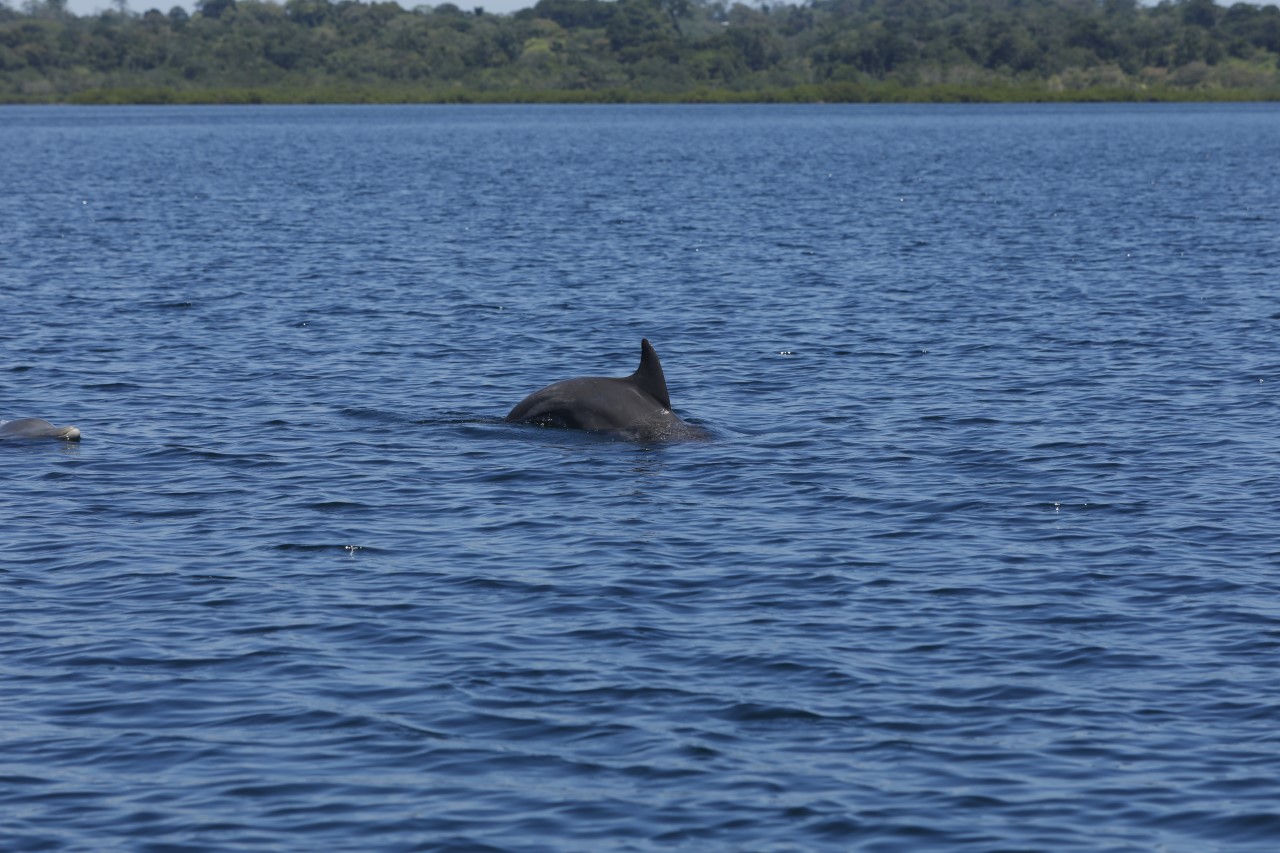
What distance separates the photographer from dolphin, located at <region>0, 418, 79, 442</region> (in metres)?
24.8

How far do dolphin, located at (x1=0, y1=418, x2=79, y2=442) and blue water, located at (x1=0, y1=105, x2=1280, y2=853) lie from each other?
23 cm

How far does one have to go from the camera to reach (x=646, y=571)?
60.6 feet

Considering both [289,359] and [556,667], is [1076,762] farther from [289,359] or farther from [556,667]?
[289,359]

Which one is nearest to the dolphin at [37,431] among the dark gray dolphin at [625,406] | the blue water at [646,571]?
the blue water at [646,571]

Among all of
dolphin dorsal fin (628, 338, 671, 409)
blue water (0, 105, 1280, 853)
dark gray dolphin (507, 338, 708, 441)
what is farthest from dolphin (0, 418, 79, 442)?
dolphin dorsal fin (628, 338, 671, 409)

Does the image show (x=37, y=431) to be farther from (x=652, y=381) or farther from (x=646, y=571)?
(x=646, y=571)

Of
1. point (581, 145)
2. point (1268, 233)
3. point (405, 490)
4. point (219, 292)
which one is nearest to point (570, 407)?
point (405, 490)

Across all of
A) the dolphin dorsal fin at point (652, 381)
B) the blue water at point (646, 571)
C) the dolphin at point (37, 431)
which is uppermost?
the dolphin dorsal fin at point (652, 381)

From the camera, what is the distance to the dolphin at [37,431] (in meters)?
24.8

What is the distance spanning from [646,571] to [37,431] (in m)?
10.9

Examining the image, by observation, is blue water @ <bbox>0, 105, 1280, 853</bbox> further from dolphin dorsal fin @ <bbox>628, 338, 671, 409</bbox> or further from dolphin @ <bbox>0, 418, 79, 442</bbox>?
dolphin dorsal fin @ <bbox>628, 338, 671, 409</bbox>

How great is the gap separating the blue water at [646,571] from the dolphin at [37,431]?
0.75ft

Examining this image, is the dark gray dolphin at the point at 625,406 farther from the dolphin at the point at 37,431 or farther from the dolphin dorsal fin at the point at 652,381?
the dolphin at the point at 37,431

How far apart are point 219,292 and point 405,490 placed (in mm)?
23809
